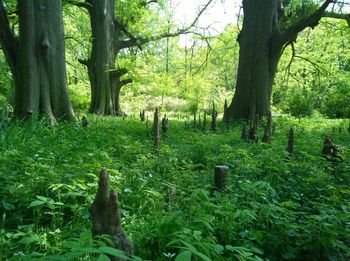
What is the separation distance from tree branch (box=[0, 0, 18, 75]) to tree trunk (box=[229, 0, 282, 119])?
7.42m

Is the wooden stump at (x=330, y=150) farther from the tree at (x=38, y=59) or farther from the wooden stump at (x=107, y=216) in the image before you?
the tree at (x=38, y=59)

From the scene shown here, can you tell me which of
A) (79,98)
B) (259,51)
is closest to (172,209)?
(259,51)

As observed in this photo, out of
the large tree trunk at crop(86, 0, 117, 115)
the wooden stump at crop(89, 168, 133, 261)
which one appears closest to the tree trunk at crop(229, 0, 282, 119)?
the large tree trunk at crop(86, 0, 117, 115)

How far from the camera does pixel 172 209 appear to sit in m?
3.13

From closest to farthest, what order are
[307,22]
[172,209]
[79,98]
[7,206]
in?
[7,206] → [172,209] → [307,22] → [79,98]

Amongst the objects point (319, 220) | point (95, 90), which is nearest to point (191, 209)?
point (319, 220)

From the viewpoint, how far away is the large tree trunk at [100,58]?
15.7m

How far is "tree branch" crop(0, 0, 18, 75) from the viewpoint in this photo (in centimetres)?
801

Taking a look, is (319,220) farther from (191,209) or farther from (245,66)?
(245,66)

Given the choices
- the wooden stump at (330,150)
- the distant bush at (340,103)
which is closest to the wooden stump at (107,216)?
the wooden stump at (330,150)

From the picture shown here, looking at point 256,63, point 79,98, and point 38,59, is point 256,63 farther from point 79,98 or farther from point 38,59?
point 79,98

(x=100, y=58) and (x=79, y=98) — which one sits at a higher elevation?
(x=100, y=58)

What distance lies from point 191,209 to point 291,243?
2.91 ft

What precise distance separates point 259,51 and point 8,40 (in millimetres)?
8149
